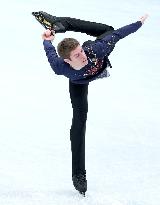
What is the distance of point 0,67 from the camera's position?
21.6 ft

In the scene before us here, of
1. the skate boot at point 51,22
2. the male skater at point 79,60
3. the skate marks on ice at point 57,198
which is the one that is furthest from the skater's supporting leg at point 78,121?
the skate boot at point 51,22

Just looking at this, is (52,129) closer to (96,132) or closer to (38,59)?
(96,132)

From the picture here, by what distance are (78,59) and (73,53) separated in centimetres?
7

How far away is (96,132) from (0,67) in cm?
199

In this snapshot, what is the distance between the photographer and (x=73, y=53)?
11.1 feet

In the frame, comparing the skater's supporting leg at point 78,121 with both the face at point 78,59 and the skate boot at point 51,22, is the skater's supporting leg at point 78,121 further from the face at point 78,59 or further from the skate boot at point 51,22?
the skate boot at point 51,22

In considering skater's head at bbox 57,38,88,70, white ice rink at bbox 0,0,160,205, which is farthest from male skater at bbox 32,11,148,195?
white ice rink at bbox 0,0,160,205

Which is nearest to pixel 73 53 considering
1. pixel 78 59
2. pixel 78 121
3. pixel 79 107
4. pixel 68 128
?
pixel 78 59

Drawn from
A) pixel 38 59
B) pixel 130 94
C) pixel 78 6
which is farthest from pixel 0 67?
pixel 78 6

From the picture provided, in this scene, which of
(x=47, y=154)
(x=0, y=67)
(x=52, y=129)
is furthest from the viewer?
(x=0, y=67)

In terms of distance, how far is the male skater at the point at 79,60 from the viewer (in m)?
3.45

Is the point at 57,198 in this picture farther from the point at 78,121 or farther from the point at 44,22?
the point at 44,22

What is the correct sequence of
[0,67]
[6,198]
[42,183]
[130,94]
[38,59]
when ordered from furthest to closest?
[38,59] < [0,67] < [130,94] < [42,183] < [6,198]

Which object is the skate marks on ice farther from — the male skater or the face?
the face
